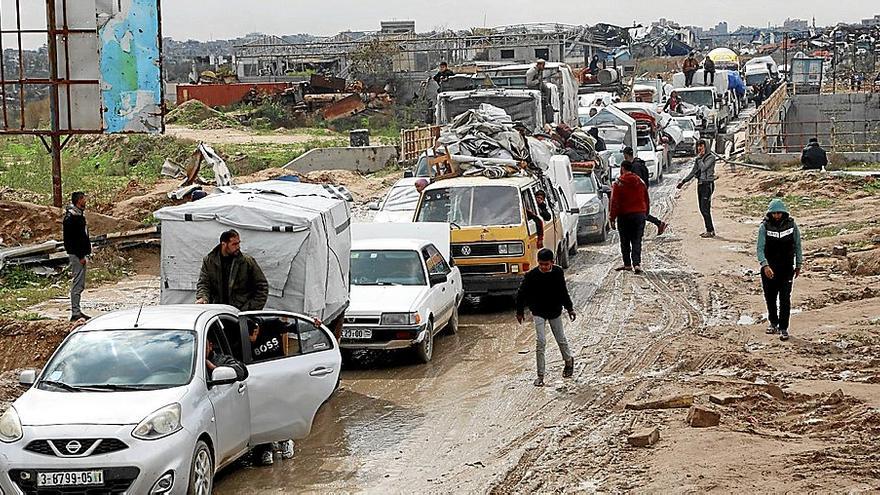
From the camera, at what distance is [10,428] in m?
8.67

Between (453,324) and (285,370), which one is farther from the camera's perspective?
(453,324)

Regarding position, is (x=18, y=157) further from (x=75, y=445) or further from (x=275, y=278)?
(x=75, y=445)

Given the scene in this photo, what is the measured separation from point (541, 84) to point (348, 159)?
11.7 metres

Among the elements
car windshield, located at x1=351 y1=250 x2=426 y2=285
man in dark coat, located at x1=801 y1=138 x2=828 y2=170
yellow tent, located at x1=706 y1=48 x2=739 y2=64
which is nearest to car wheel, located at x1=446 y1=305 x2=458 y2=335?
car windshield, located at x1=351 y1=250 x2=426 y2=285

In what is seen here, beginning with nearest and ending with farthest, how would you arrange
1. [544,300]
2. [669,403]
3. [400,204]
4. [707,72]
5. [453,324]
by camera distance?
1. [669,403]
2. [544,300]
3. [453,324]
4. [400,204]
5. [707,72]

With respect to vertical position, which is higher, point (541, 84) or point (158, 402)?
point (541, 84)

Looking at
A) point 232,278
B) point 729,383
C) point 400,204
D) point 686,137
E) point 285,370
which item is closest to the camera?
point 285,370

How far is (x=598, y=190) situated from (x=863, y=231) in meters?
5.53

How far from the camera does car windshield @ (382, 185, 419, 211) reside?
2150cm

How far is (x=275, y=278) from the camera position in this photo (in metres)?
12.7

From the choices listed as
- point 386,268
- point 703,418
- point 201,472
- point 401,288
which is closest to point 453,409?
point 703,418

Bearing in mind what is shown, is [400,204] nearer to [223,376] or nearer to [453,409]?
[453,409]

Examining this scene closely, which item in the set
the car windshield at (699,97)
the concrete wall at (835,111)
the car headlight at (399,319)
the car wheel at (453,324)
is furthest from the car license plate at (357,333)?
the concrete wall at (835,111)

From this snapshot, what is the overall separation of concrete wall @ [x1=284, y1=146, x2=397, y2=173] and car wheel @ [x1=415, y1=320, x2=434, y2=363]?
1010 inches
